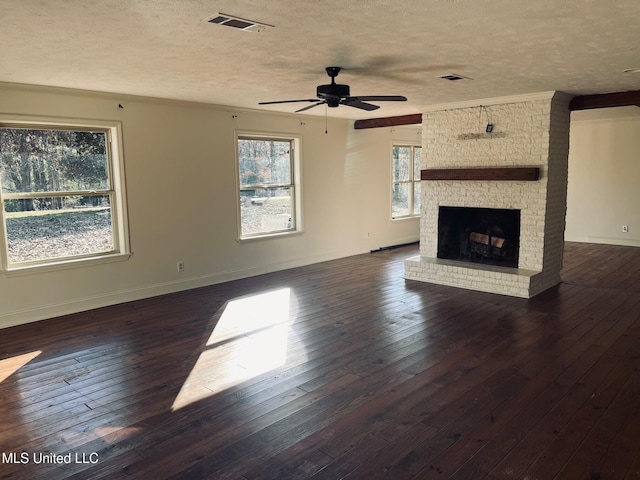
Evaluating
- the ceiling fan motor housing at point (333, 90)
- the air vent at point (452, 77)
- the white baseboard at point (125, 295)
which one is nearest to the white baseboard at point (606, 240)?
the white baseboard at point (125, 295)

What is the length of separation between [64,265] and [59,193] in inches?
31.0

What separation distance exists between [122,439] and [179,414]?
367mm

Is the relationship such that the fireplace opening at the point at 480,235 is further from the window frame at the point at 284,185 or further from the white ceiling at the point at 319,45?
the window frame at the point at 284,185

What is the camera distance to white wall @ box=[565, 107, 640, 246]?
29.1ft

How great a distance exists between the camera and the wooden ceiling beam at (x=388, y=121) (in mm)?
7402

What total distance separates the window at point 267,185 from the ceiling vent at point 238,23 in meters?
3.77

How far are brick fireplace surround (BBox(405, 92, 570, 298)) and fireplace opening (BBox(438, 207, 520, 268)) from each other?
0.67ft

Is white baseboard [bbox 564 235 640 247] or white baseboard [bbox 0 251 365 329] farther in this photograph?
white baseboard [bbox 564 235 640 247]

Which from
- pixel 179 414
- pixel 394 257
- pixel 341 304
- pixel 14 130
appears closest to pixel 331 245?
pixel 394 257

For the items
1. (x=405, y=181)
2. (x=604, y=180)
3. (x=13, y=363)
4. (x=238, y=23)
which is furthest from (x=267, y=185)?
(x=604, y=180)

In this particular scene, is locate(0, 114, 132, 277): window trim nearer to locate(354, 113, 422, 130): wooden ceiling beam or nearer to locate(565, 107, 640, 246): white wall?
locate(354, 113, 422, 130): wooden ceiling beam

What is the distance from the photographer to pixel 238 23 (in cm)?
289

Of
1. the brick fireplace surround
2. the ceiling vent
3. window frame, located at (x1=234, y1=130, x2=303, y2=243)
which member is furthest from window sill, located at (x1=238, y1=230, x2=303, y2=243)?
the ceiling vent

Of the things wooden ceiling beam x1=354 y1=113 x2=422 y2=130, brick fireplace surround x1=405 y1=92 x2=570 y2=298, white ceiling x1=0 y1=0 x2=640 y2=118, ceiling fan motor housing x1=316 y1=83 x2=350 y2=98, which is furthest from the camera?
wooden ceiling beam x1=354 y1=113 x2=422 y2=130
